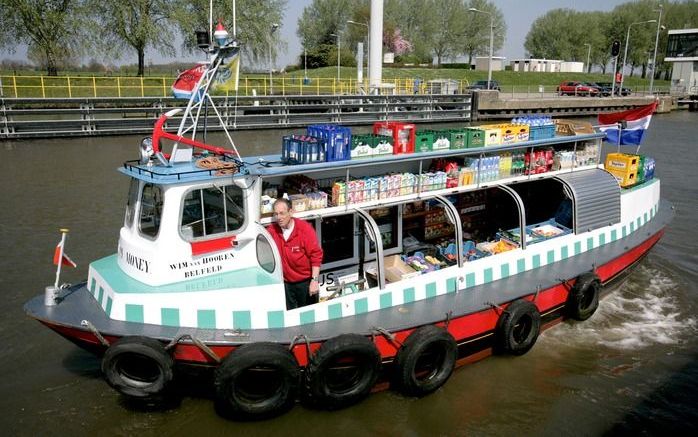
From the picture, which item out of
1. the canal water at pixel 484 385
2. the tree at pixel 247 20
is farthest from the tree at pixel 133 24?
the canal water at pixel 484 385

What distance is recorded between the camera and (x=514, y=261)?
8.12 metres

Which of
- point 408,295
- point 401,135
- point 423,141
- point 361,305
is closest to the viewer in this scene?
point 361,305

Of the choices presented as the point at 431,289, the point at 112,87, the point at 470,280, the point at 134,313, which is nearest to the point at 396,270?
the point at 431,289

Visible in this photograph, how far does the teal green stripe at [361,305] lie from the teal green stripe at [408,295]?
1.88ft

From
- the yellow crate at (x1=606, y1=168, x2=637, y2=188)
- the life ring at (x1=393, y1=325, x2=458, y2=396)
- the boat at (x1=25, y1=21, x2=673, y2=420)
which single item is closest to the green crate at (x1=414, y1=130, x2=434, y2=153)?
the boat at (x1=25, y1=21, x2=673, y2=420)

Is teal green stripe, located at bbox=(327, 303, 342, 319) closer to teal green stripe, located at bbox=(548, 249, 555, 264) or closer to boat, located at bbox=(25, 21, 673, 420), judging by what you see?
boat, located at bbox=(25, 21, 673, 420)

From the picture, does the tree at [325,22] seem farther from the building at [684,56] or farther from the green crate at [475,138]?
the green crate at [475,138]

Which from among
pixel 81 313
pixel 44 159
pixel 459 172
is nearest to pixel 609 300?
pixel 459 172

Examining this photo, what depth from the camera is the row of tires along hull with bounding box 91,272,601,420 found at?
221 inches

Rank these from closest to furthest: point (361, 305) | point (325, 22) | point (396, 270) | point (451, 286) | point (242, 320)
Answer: point (242, 320)
point (361, 305)
point (451, 286)
point (396, 270)
point (325, 22)

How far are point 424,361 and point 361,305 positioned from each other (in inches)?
42.8

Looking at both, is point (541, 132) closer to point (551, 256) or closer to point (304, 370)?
point (551, 256)

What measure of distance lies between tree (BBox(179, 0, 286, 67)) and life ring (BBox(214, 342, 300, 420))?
3314 centimetres

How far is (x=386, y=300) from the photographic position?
686 cm
